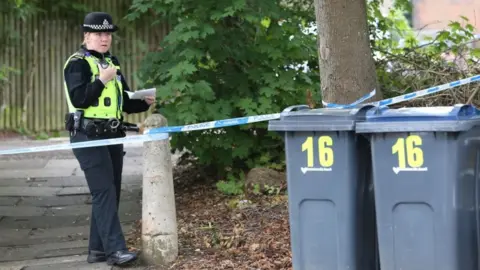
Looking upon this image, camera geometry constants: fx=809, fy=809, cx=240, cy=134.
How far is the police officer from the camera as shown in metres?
6.00

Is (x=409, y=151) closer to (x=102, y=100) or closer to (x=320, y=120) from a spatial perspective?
(x=320, y=120)

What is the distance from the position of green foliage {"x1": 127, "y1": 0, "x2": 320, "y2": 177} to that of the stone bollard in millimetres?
1713

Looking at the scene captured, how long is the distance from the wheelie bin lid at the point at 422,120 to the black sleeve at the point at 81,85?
7.18 feet

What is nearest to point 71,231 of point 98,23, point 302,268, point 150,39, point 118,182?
point 118,182

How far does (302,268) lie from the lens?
16.2 feet

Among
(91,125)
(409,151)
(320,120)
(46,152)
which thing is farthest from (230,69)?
(46,152)

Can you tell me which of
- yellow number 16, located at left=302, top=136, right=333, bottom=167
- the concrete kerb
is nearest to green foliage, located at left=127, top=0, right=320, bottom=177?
yellow number 16, located at left=302, top=136, right=333, bottom=167

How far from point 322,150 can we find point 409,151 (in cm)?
51

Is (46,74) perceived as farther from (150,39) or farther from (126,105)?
(126,105)

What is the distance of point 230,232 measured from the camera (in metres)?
6.91

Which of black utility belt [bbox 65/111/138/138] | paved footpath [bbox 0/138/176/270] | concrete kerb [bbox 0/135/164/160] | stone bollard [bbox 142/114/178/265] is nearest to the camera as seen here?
black utility belt [bbox 65/111/138/138]

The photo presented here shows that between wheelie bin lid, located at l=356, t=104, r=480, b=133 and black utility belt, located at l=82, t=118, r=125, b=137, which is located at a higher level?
black utility belt, located at l=82, t=118, r=125, b=137

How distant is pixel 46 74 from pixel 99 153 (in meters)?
9.89

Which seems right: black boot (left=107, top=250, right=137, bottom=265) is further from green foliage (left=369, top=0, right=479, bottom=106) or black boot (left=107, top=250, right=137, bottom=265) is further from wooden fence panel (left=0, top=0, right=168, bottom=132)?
wooden fence panel (left=0, top=0, right=168, bottom=132)
